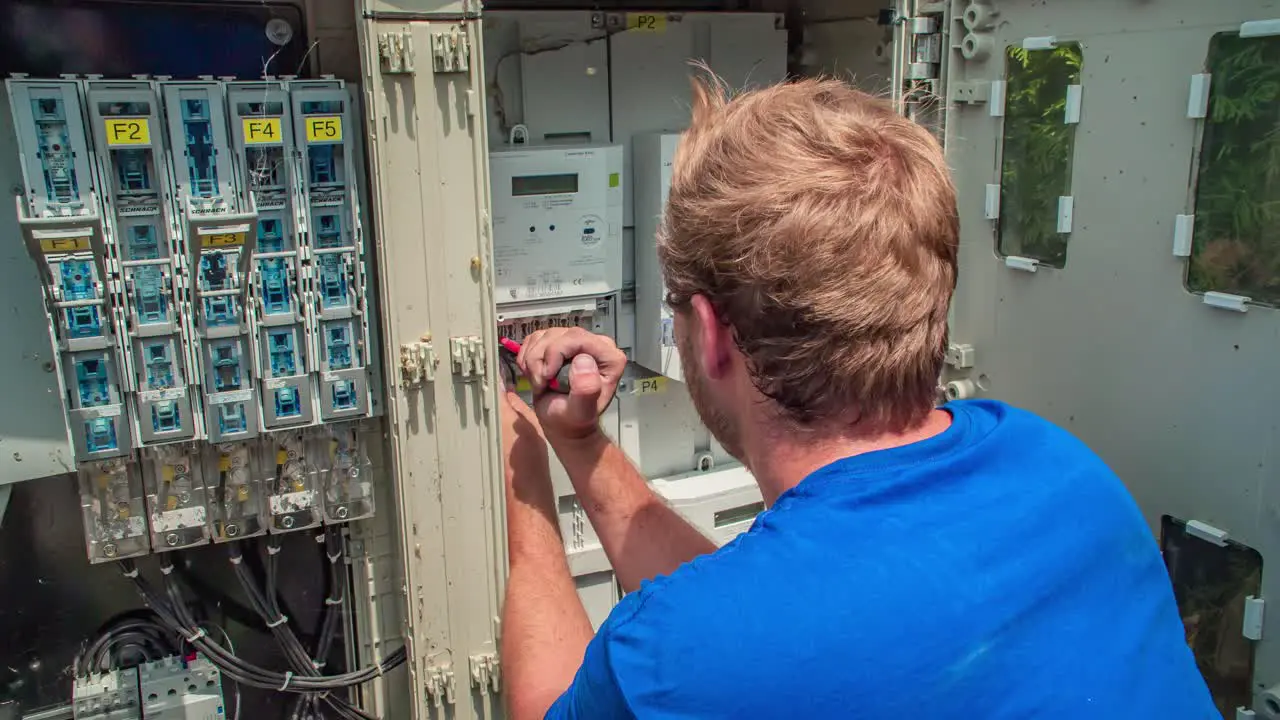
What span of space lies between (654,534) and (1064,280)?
53.3 inches

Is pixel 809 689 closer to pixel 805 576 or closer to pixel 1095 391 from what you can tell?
pixel 805 576

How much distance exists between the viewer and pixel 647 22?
3279mm

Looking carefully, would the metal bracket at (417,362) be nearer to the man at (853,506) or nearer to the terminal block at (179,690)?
the terminal block at (179,690)

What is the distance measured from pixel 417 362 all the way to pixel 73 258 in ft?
2.82

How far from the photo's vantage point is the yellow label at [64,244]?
2352mm

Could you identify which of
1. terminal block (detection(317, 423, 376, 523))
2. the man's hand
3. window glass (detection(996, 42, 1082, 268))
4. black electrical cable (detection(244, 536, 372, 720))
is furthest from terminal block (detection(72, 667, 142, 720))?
window glass (detection(996, 42, 1082, 268))

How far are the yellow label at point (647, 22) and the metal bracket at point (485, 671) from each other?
2.05 metres

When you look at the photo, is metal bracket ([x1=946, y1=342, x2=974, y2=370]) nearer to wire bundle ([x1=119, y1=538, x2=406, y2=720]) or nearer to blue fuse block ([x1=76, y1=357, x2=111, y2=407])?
wire bundle ([x1=119, y1=538, x2=406, y2=720])

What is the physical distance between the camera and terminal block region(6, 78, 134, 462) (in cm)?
234

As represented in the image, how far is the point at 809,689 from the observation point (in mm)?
868

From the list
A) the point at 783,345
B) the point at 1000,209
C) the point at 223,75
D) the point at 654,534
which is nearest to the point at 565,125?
the point at 223,75

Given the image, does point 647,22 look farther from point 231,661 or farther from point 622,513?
point 231,661

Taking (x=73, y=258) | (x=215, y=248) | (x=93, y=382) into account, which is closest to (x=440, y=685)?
(x=93, y=382)

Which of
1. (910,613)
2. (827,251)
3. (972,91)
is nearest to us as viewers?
(910,613)
